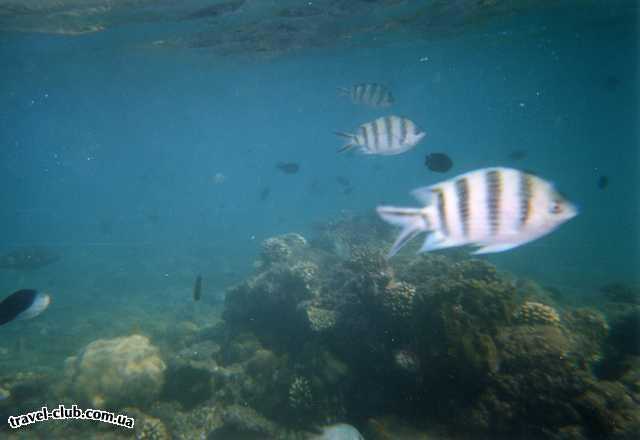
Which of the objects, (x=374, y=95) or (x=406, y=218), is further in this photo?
(x=374, y=95)

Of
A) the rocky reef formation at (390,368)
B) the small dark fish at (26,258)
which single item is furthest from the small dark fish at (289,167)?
the small dark fish at (26,258)

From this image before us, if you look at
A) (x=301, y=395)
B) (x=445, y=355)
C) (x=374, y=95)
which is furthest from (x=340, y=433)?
(x=374, y=95)

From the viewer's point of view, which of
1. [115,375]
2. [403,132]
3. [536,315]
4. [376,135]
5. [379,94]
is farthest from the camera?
[379,94]

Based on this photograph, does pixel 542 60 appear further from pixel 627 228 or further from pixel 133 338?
pixel 133 338

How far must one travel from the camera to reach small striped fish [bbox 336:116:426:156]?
526cm

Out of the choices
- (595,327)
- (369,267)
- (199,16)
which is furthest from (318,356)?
(199,16)

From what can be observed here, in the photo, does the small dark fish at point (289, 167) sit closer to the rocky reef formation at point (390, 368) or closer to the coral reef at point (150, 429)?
the rocky reef formation at point (390, 368)

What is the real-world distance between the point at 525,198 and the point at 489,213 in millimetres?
223

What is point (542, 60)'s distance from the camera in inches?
1532

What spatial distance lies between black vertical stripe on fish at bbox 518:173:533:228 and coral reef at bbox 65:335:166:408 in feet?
25.0

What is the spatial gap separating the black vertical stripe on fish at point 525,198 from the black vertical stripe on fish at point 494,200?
0.12 m

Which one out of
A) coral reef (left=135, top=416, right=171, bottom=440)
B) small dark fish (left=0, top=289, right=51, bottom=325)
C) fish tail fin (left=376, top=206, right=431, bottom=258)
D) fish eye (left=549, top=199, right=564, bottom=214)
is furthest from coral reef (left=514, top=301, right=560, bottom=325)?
small dark fish (left=0, top=289, right=51, bottom=325)

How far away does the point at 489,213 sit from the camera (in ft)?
6.50

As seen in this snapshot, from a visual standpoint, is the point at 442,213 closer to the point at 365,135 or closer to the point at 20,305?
the point at 365,135
